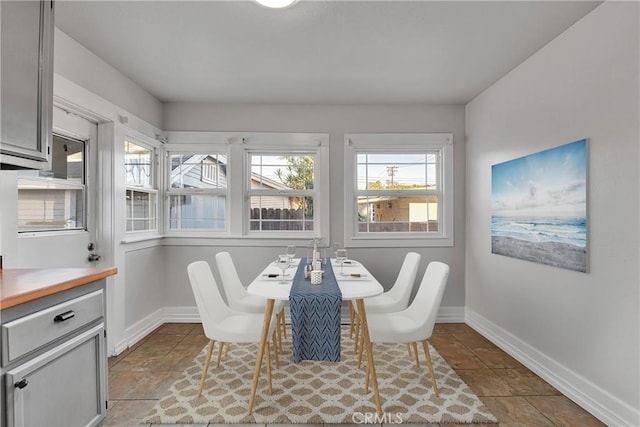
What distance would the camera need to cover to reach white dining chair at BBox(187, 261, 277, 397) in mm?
2320

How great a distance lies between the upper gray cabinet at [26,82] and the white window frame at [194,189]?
7.62ft

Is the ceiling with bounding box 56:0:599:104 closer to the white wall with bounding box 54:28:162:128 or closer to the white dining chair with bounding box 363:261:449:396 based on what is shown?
the white wall with bounding box 54:28:162:128

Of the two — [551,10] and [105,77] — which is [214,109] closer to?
[105,77]

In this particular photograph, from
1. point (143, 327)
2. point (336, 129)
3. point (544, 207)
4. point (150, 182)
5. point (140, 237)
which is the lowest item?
point (143, 327)

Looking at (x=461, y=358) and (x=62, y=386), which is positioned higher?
(x=62, y=386)

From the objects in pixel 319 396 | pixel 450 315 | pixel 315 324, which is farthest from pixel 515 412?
pixel 450 315

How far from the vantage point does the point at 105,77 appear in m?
3.04

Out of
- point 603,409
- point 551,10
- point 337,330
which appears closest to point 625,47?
point 551,10

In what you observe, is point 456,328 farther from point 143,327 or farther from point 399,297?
point 143,327

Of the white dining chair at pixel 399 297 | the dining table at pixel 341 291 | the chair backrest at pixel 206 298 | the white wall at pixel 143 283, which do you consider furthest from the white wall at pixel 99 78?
the white dining chair at pixel 399 297

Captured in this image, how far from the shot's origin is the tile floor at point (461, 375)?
220cm

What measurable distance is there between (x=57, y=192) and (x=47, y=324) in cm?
155

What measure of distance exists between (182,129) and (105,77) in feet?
3.75

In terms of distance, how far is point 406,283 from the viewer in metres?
3.09
